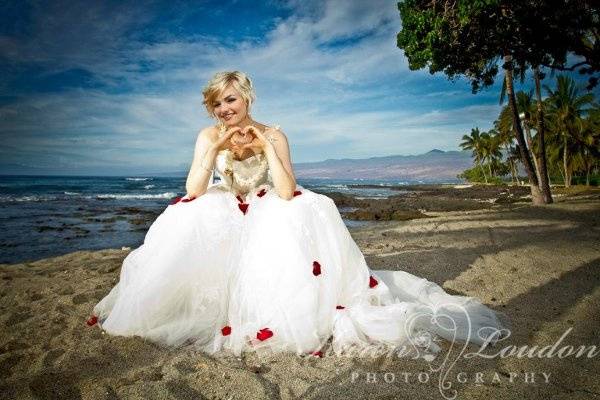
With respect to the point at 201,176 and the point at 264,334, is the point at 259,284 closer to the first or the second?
the point at 264,334

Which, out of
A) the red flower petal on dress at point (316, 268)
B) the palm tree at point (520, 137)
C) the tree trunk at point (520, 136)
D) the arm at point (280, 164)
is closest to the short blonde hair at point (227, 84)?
the arm at point (280, 164)

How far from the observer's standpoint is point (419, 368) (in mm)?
2607

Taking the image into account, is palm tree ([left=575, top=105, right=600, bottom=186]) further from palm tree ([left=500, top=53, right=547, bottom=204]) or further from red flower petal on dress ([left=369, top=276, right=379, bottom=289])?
red flower petal on dress ([left=369, top=276, right=379, bottom=289])

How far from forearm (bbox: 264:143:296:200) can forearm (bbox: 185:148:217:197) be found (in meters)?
0.62

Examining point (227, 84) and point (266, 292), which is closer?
point (266, 292)

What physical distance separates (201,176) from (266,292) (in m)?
1.35

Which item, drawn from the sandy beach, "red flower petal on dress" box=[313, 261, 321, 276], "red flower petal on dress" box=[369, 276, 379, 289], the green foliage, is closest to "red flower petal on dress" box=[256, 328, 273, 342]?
the sandy beach

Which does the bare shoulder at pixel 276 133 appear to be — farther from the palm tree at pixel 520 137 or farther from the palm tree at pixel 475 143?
the palm tree at pixel 475 143

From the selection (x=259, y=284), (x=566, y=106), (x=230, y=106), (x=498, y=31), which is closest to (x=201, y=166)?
(x=230, y=106)

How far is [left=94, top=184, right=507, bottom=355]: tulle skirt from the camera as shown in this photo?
113 inches

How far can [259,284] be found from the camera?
9.90 feet

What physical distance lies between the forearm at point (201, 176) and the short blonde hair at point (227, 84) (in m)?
0.64

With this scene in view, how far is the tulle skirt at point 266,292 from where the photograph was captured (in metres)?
2.88

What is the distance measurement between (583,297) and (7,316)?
23.0 ft
